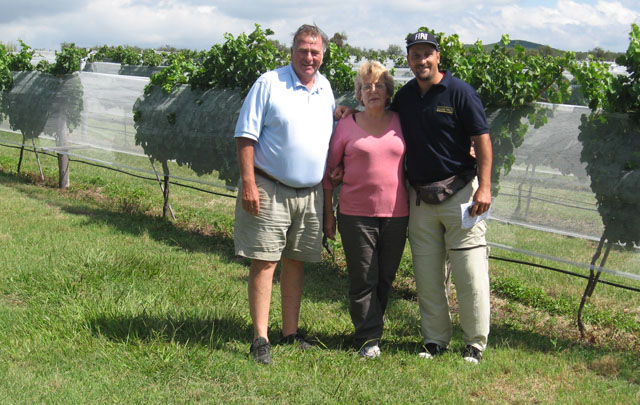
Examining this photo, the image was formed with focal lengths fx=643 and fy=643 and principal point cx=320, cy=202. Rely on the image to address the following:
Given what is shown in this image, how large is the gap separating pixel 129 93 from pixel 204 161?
1.53 m

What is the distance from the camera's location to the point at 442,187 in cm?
364

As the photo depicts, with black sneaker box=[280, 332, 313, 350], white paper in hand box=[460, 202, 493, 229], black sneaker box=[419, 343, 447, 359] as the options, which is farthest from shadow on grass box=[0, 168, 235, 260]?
white paper in hand box=[460, 202, 493, 229]

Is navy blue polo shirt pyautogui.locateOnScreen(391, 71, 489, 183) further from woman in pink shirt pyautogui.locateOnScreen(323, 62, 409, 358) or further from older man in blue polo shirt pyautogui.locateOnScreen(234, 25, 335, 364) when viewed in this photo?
older man in blue polo shirt pyautogui.locateOnScreen(234, 25, 335, 364)

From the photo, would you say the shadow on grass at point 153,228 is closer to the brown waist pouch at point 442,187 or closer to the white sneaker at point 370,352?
the white sneaker at point 370,352

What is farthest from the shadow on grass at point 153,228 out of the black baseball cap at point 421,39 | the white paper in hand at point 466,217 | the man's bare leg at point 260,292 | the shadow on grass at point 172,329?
the black baseball cap at point 421,39

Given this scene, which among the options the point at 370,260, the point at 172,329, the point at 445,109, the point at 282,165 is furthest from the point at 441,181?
the point at 172,329

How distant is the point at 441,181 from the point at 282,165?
2.98 ft

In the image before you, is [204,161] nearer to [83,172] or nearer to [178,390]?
[178,390]

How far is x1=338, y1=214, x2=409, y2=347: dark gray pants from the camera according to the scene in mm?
3742

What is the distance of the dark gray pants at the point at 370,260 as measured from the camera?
3742mm

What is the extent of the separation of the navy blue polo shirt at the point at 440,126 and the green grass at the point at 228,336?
1.16 meters

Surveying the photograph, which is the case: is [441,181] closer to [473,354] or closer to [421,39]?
[421,39]

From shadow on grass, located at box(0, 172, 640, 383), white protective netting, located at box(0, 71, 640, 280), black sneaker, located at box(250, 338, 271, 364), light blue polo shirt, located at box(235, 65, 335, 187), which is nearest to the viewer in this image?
light blue polo shirt, located at box(235, 65, 335, 187)

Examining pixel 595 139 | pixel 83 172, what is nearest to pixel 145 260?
pixel 595 139
